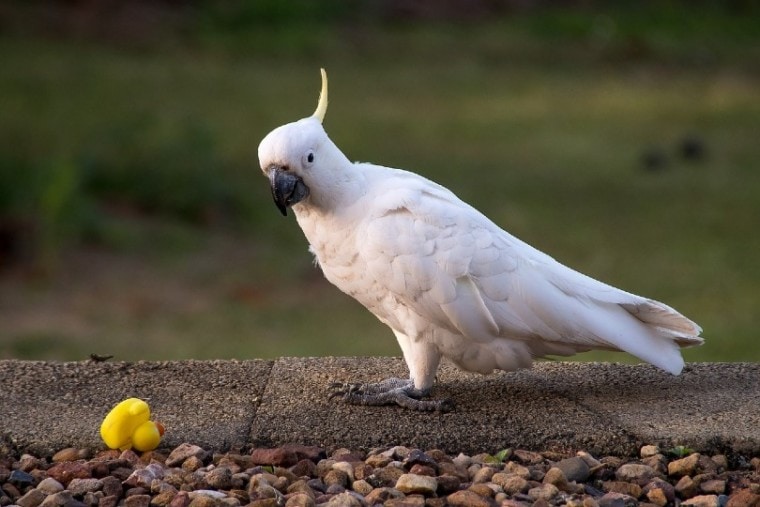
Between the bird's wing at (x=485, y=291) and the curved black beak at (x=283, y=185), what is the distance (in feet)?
0.72

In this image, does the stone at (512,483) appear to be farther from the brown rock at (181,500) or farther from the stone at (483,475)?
the brown rock at (181,500)

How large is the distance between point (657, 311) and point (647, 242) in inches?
212

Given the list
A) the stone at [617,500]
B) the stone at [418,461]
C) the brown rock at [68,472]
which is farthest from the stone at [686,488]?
the brown rock at [68,472]

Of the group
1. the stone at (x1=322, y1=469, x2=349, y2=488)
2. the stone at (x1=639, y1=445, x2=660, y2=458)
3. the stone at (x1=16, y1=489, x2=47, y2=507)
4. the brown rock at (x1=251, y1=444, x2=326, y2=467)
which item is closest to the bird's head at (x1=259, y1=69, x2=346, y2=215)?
the brown rock at (x1=251, y1=444, x2=326, y2=467)

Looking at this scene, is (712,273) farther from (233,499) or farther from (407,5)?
(407,5)

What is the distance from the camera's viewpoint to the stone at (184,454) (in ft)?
9.87

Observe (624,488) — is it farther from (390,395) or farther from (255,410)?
(255,410)

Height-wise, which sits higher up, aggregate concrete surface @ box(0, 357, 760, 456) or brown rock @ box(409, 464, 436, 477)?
Result: aggregate concrete surface @ box(0, 357, 760, 456)

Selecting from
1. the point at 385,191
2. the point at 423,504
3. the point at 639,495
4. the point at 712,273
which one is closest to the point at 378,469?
the point at 423,504

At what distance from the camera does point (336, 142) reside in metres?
10.5

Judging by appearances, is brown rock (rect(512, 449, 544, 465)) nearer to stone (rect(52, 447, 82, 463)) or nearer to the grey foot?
the grey foot

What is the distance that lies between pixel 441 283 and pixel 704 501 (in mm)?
914

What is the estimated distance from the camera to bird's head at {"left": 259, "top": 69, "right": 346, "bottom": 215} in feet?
10.9

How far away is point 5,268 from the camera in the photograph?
7.94 m
